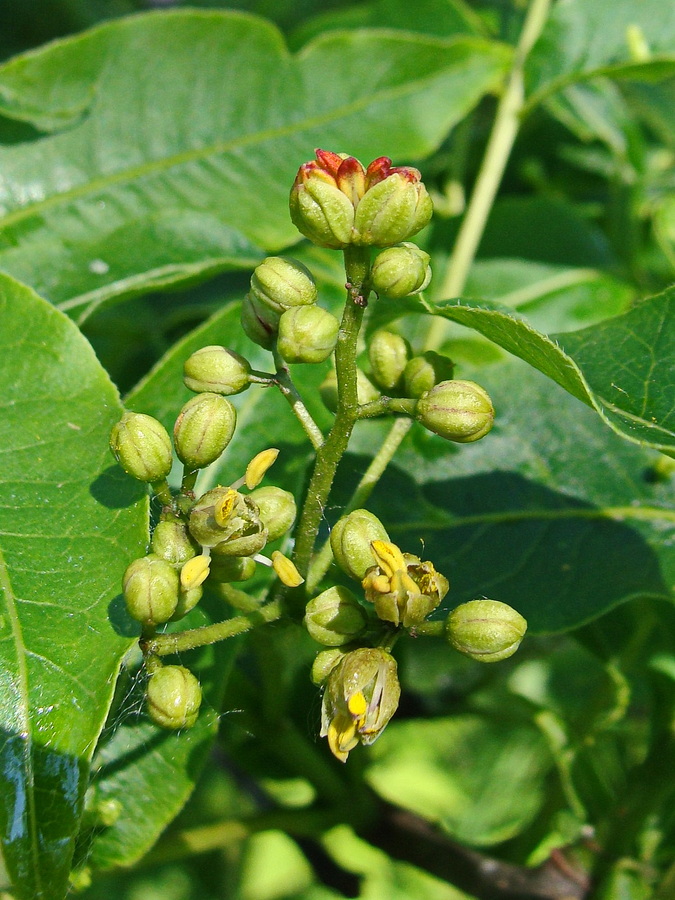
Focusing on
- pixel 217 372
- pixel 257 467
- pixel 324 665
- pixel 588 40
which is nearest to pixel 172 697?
pixel 324 665

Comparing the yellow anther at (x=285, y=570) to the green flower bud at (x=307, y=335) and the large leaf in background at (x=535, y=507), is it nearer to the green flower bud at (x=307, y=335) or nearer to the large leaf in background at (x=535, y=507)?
the green flower bud at (x=307, y=335)

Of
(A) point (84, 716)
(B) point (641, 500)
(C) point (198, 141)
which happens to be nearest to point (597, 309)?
(B) point (641, 500)

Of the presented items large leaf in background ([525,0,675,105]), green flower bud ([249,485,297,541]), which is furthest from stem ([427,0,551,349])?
green flower bud ([249,485,297,541])

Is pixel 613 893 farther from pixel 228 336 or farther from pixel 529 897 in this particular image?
pixel 228 336

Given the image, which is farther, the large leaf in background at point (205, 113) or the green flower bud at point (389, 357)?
the large leaf in background at point (205, 113)

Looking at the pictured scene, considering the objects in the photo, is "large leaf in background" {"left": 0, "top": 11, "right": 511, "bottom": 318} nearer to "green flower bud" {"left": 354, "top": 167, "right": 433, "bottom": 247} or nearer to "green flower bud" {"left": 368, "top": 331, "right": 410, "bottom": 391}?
"green flower bud" {"left": 368, "top": 331, "right": 410, "bottom": 391}

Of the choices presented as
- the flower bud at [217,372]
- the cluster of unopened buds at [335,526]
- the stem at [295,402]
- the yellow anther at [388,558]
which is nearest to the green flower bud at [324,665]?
the cluster of unopened buds at [335,526]

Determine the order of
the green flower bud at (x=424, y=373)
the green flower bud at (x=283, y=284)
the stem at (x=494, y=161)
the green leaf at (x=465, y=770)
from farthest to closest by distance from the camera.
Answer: the green leaf at (x=465, y=770) < the stem at (x=494, y=161) < the green flower bud at (x=424, y=373) < the green flower bud at (x=283, y=284)
